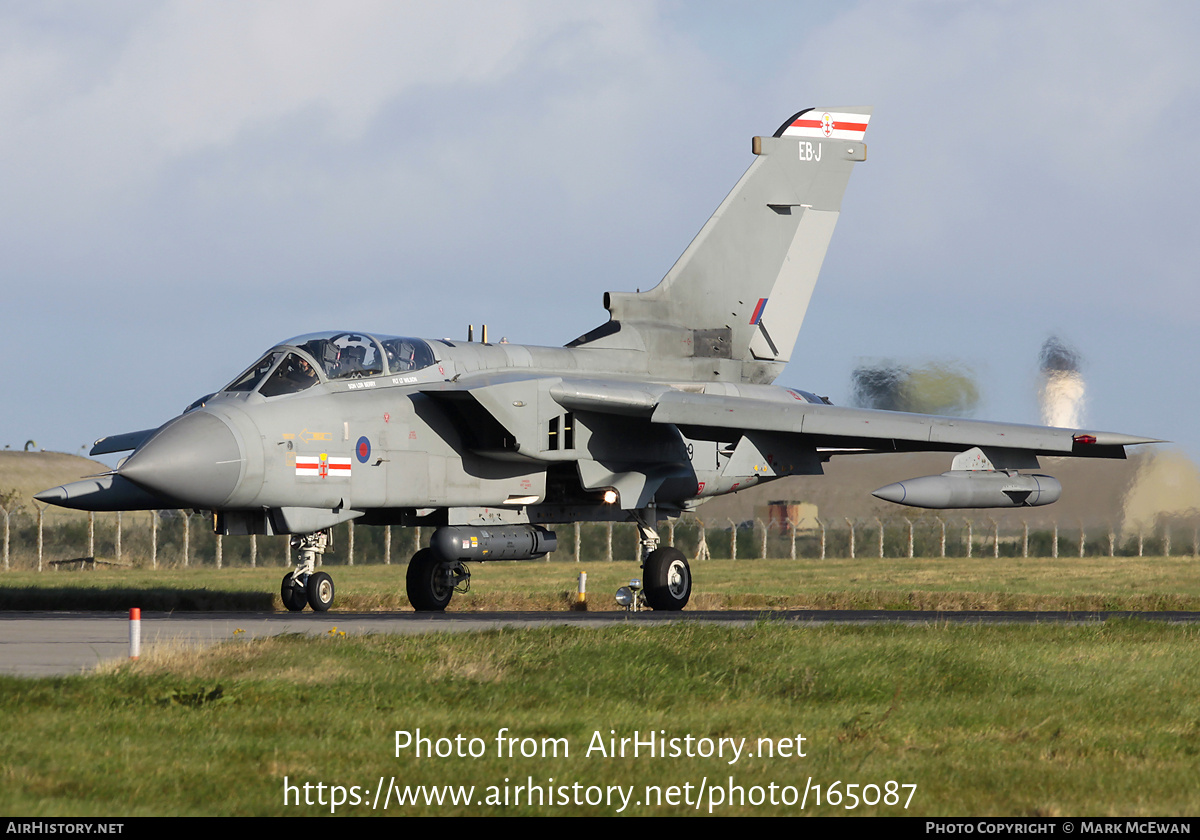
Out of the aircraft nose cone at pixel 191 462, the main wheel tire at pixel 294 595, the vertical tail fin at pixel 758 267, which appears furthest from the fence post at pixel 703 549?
the aircraft nose cone at pixel 191 462

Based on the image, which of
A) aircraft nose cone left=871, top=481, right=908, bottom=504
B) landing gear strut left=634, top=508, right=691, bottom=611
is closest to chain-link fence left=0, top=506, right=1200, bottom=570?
landing gear strut left=634, top=508, right=691, bottom=611

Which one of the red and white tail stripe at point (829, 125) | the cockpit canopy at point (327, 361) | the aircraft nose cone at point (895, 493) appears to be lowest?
the aircraft nose cone at point (895, 493)

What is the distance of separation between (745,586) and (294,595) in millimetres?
13174

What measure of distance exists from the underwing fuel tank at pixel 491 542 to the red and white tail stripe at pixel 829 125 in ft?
28.2

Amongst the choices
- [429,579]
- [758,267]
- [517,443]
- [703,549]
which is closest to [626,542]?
[703,549]

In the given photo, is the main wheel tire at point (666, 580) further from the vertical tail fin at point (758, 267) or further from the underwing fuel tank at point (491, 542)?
the vertical tail fin at point (758, 267)

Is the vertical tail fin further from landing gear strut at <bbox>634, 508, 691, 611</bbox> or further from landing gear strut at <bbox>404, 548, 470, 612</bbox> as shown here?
landing gear strut at <bbox>404, 548, 470, 612</bbox>

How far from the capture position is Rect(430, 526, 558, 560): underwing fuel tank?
1833cm

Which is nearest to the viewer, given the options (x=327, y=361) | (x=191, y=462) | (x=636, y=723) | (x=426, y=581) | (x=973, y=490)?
(x=636, y=723)

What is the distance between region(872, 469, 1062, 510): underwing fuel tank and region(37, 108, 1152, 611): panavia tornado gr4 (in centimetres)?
3

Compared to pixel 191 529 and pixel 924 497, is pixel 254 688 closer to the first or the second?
pixel 924 497

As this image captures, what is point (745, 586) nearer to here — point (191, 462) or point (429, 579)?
point (429, 579)

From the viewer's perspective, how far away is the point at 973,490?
18453 mm

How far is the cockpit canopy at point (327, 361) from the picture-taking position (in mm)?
16859
